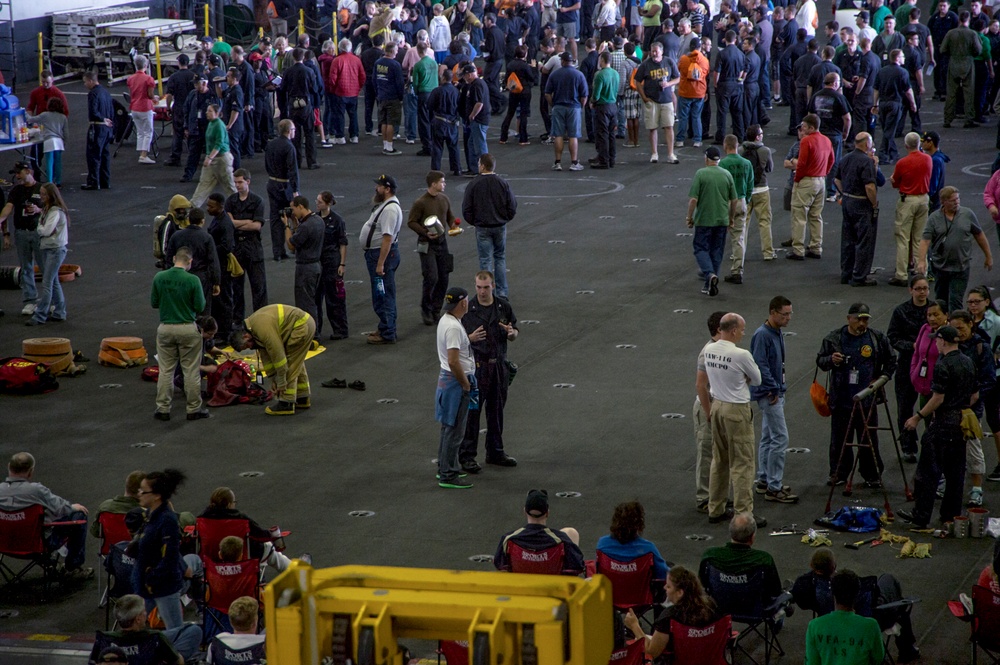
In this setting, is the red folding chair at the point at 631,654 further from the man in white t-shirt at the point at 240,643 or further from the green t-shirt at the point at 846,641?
the man in white t-shirt at the point at 240,643

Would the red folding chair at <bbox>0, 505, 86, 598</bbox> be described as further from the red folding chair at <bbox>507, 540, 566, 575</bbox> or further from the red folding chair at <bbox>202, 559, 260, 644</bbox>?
the red folding chair at <bbox>507, 540, 566, 575</bbox>

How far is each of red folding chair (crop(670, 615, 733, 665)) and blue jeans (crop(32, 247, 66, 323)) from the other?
11.1m

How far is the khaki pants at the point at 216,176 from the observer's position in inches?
824

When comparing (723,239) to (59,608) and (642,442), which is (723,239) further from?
(59,608)

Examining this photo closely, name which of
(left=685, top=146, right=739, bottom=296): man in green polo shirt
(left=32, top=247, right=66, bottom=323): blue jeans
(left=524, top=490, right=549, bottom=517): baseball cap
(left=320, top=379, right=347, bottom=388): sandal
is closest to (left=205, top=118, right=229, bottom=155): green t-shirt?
(left=32, top=247, right=66, bottom=323): blue jeans

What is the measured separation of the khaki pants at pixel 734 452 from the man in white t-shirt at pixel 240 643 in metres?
4.19

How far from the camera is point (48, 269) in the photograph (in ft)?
54.6

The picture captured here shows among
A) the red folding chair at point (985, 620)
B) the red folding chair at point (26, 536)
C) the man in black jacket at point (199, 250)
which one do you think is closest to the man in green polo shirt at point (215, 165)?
the man in black jacket at point (199, 250)

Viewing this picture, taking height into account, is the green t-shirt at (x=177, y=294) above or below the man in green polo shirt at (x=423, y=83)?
below

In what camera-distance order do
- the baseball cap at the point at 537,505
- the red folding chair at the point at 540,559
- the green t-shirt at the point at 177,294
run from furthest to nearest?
the green t-shirt at the point at 177,294, the baseball cap at the point at 537,505, the red folding chair at the point at 540,559

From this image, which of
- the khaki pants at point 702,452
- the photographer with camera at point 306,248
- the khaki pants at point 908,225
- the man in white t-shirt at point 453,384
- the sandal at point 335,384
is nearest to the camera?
the khaki pants at point 702,452

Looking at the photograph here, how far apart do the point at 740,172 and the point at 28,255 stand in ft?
28.4

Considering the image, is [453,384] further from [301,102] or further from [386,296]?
[301,102]

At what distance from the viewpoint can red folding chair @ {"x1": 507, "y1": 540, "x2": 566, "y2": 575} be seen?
828cm
